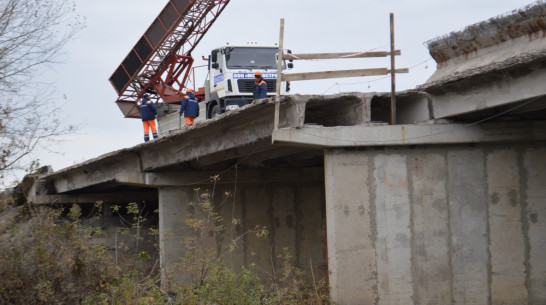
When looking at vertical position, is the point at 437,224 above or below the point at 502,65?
below

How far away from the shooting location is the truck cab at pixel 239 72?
21.9 metres

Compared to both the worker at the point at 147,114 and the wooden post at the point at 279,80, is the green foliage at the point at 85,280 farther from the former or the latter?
the worker at the point at 147,114

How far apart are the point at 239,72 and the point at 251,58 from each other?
63cm

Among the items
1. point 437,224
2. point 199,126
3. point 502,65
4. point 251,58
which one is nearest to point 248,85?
point 251,58

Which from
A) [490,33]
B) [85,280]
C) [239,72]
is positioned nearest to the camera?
[85,280]

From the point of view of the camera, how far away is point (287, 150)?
1484cm

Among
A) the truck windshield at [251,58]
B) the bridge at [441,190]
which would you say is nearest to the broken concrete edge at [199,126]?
the bridge at [441,190]

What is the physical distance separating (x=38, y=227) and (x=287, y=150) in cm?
509

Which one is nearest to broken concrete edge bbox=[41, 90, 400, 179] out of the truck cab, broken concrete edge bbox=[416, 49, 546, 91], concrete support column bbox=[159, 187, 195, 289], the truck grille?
broken concrete edge bbox=[416, 49, 546, 91]

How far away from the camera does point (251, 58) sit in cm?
2222

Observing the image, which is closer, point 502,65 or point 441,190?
point 502,65

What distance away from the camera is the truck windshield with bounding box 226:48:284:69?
22.1 metres

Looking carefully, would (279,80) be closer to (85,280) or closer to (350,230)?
(350,230)

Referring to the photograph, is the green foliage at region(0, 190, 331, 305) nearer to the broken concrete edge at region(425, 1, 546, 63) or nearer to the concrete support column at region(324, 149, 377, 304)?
the concrete support column at region(324, 149, 377, 304)
